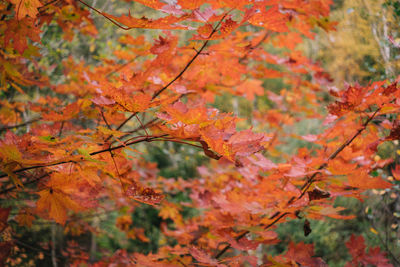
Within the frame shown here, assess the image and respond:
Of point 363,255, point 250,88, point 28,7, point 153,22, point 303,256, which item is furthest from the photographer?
point 250,88

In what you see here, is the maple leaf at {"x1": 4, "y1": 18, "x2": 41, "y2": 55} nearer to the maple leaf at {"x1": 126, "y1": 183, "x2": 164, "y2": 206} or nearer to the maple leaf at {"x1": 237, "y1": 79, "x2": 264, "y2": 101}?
the maple leaf at {"x1": 126, "y1": 183, "x2": 164, "y2": 206}

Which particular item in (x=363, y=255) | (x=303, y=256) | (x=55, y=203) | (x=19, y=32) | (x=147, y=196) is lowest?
(x=363, y=255)

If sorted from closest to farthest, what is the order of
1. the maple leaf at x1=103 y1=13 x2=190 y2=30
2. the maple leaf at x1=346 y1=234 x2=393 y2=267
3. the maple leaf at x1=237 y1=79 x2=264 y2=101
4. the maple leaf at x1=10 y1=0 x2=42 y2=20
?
1. the maple leaf at x1=103 y1=13 x2=190 y2=30
2. the maple leaf at x1=10 y1=0 x2=42 y2=20
3. the maple leaf at x1=346 y1=234 x2=393 y2=267
4. the maple leaf at x1=237 y1=79 x2=264 y2=101

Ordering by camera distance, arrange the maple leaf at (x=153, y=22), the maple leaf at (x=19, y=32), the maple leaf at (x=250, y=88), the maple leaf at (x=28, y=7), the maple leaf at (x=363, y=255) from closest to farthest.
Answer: the maple leaf at (x=153, y=22) → the maple leaf at (x=28, y=7) → the maple leaf at (x=19, y=32) → the maple leaf at (x=363, y=255) → the maple leaf at (x=250, y=88)

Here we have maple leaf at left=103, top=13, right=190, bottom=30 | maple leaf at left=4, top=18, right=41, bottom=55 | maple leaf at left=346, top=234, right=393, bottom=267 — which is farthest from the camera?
maple leaf at left=346, top=234, right=393, bottom=267

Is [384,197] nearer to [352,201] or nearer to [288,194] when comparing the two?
[288,194]

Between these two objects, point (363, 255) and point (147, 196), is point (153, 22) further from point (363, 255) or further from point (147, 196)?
point (363, 255)

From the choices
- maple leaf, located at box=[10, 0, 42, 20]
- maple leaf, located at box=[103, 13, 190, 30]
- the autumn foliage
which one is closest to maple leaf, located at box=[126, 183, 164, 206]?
the autumn foliage

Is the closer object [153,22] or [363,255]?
[153,22]

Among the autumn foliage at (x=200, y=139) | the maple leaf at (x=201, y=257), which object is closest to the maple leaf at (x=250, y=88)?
the autumn foliage at (x=200, y=139)

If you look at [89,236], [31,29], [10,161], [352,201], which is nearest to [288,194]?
[10,161]

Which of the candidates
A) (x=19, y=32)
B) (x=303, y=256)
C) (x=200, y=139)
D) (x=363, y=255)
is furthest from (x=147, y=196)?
(x=363, y=255)

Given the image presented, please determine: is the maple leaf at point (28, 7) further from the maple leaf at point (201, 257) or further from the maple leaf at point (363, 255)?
the maple leaf at point (363, 255)

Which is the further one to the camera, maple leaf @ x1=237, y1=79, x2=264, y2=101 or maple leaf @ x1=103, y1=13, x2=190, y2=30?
maple leaf @ x1=237, y1=79, x2=264, y2=101
